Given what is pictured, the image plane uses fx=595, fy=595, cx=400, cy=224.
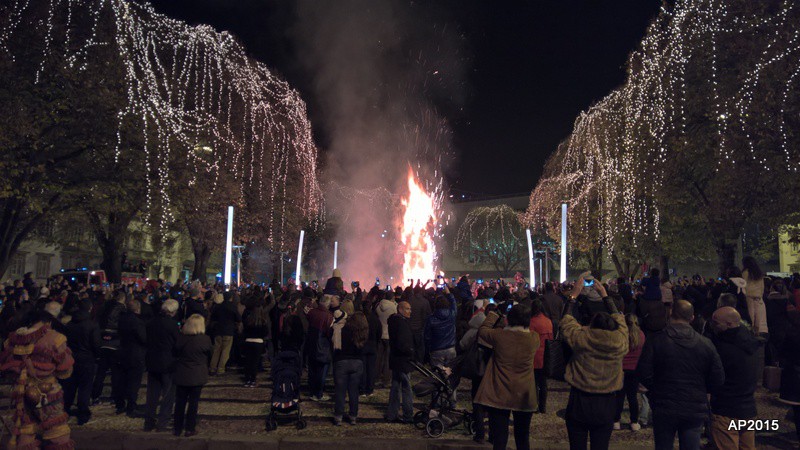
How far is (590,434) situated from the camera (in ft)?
18.6

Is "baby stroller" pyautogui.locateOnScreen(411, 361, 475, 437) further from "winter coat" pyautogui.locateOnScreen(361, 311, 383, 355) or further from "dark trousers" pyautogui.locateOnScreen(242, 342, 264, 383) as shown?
"dark trousers" pyautogui.locateOnScreen(242, 342, 264, 383)

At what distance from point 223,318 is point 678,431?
1019 centimetres

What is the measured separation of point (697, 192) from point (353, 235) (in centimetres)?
3327

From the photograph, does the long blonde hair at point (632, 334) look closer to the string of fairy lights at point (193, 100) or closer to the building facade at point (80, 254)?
the string of fairy lights at point (193, 100)

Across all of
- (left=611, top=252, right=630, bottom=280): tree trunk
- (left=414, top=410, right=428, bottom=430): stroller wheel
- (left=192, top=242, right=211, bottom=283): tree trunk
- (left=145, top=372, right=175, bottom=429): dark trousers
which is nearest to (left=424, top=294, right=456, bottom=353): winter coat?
(left=414, top=410, right=428, bottom=430): stroller wheel

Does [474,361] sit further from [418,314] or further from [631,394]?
[418,314]

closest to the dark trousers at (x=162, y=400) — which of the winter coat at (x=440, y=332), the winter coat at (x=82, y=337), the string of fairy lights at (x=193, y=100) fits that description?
the winter coat at (x=82, y=337)

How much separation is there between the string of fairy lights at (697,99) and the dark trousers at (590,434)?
15591 millimetres

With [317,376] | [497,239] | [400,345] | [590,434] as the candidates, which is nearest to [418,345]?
[317,376]

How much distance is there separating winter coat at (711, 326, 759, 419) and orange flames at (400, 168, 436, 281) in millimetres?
35993

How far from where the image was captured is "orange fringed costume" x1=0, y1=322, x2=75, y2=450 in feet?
21.9

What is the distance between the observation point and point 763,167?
18922 mm

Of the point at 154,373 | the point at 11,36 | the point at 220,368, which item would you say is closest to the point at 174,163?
the point at 11,36

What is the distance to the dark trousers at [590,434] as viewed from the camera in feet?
18.4
